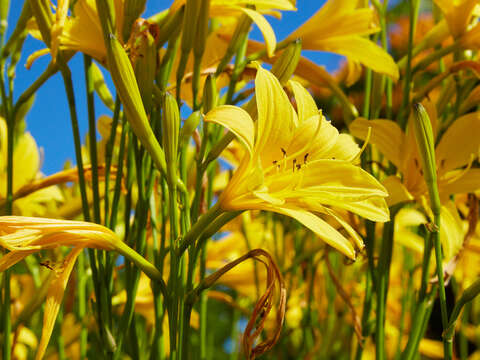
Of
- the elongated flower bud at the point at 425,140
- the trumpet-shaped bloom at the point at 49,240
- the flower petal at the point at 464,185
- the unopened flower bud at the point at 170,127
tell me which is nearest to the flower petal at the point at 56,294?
the trumpet-shaped bloom at the point at 49,240

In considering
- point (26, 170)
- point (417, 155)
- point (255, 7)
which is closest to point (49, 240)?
point (255, 7)

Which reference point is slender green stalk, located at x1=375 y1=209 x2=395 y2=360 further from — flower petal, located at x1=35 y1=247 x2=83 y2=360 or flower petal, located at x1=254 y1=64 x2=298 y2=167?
flower petal, located at x1=35 y1=247 x2=83 y2=360

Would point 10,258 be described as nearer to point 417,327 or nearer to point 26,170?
point 417,327

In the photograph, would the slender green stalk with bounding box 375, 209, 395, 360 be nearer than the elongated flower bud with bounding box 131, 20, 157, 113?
No

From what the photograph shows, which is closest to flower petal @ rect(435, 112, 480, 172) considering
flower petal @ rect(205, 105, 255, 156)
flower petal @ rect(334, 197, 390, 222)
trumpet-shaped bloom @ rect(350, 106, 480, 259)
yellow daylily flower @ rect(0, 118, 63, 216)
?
trumpet-shaped bloom @ rect(350, 106, 480, 259)

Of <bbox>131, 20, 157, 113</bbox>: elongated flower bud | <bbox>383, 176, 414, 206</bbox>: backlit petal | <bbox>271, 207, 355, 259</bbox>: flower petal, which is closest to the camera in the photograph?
<bbox>271, 207, 355, 259</bbox>: flower petal

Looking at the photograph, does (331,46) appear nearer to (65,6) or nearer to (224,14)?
(224,14)

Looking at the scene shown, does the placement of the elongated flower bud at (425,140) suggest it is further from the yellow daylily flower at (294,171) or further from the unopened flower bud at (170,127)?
the unopened flower bud at (170,127)
